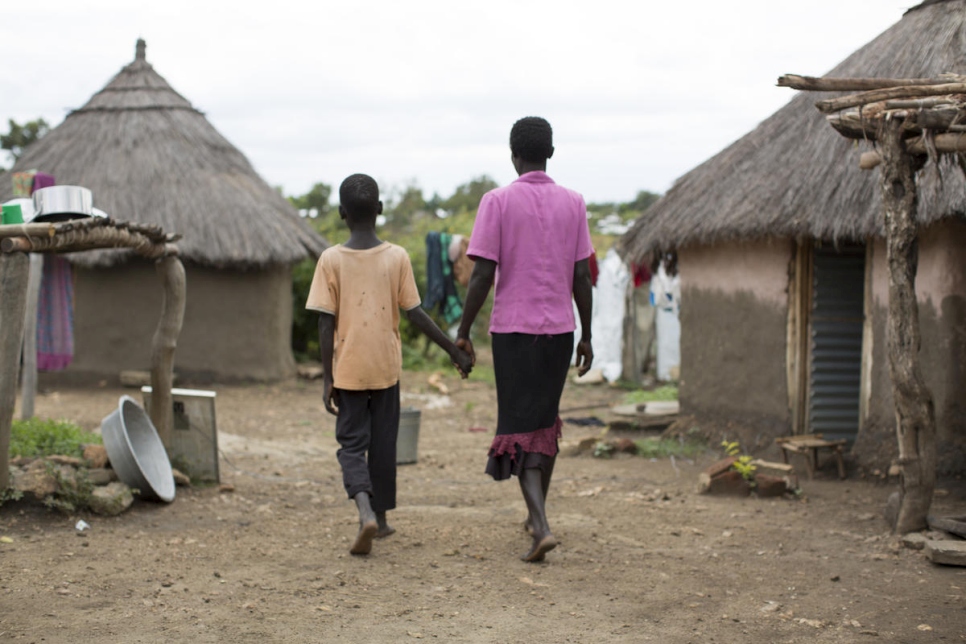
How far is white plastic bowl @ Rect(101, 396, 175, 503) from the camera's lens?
5375mm

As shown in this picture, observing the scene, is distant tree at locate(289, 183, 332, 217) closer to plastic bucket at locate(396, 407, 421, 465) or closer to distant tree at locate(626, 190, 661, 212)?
distant tree at locate(626, 190, 661, 212)

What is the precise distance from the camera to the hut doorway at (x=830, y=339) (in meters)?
7.46

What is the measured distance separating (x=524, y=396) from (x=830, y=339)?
3.93 m

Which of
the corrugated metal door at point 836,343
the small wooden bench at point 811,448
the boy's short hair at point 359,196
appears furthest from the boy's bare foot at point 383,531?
the corrugated metal door at point 836,343

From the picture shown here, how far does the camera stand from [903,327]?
487 centimetres

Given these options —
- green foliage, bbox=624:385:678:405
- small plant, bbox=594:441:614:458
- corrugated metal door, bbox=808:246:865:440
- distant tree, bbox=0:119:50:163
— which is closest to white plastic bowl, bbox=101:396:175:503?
small plant, bbox=594:441:614:458

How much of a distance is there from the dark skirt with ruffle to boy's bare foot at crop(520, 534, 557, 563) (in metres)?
0.34

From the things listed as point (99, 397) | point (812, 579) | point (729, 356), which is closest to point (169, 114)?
point (99, 397)

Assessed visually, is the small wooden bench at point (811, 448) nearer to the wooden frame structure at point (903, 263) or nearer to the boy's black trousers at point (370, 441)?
the wooden frame structure at point (903, 263)

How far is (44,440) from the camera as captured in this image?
573 cm

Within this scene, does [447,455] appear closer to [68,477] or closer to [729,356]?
[729,356]

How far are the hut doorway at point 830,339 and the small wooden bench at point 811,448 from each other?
1.37 ft

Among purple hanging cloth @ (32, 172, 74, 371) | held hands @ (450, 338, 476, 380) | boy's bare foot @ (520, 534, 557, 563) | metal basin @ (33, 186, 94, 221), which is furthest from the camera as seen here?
purple hanging cloth @ (32, 172, 74, 371)

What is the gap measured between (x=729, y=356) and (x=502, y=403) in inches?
156
